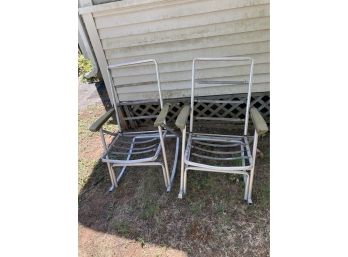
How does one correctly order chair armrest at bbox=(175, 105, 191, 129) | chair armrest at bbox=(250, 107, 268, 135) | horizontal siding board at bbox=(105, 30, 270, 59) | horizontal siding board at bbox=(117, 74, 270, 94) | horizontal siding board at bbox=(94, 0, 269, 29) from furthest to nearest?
1. horizontal siding board at bbox=(117, 74, 270, 94)
2. horizontal siding board at bbox=(105, 30, 270, 59)
3. horizontal siding board at bbox=(94, 0, 269, 29)
4. chair armrest at bbox=(175, 105, 191, 129)
5. chair armrest at bbox=(250, 107, 268, 135)

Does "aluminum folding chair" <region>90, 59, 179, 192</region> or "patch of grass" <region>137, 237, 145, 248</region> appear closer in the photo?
"patch of grass" <region>137, 237, 145, 248</region>

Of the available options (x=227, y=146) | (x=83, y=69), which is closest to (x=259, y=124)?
(x=227, y=146)

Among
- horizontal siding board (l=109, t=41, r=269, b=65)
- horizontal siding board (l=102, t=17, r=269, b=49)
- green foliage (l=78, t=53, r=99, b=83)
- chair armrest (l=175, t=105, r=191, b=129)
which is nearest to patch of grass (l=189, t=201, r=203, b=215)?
chair armrest (l=175, t=105, r=191, b=129)

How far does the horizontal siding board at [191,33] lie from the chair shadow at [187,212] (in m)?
1.30

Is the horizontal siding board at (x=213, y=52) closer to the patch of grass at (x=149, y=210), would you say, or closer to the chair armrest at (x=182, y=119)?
the chair armrest at (x=182, y=119)

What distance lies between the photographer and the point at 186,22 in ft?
8.11

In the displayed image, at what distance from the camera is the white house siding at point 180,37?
2.39m

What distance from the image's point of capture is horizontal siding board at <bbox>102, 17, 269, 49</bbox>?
7.89ft

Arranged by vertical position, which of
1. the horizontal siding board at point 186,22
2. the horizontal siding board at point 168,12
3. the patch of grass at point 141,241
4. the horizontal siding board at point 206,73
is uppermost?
the horizontal siding board at point 168,12

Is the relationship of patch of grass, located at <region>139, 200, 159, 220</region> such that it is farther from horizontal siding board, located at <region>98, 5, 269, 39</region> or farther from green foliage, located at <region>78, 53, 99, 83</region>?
green foliage, located at <region>78, 53, 99, 83</region>

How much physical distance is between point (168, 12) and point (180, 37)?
262mm

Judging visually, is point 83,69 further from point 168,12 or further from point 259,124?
point 259,124

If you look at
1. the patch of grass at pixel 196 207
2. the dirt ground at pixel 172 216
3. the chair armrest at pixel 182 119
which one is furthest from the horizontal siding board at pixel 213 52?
the patch of grass at pixel 196 207
